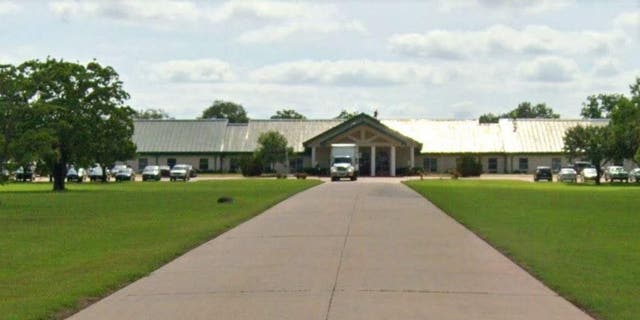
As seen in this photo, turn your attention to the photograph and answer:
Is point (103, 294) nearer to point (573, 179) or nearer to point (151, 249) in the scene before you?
point (151, 249)

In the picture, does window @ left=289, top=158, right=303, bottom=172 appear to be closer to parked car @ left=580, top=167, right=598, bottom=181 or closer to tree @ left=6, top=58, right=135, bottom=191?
parked car @ left=580, top=167, right=598, bottom=181

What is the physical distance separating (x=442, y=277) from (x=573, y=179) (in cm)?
6722

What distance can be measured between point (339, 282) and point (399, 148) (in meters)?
83.3

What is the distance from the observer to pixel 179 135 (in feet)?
350

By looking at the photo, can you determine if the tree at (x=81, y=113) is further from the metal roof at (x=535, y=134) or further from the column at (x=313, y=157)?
the metal roof at (x=535, y=134)

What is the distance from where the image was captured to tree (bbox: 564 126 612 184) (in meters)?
73.8

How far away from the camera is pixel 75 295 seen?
12445mm

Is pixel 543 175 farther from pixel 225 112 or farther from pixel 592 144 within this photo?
pixel 225 112

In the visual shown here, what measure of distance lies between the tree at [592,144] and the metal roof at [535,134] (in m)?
22.9

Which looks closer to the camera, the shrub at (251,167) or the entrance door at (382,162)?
the shrub at (251,167)

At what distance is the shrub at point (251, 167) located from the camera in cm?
9088

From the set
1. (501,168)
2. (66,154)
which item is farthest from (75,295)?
(501,168)

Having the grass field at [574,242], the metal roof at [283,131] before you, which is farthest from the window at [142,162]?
the grass field at [574,242]

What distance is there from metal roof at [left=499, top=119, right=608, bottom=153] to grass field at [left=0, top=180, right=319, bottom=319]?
225ft
